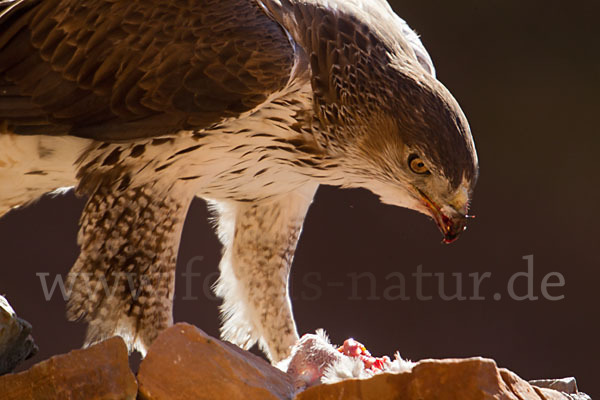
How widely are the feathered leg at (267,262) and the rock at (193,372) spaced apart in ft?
3.74

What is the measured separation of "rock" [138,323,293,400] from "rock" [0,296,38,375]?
1.22 feet

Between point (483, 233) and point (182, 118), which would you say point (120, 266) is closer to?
point (182, 118)

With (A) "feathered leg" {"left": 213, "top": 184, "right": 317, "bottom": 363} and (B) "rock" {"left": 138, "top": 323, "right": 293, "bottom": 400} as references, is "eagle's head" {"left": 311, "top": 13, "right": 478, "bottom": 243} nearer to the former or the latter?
(A) "feathered leg" {"left": 213, "top": 184, "right": 317, "bottom": 363}

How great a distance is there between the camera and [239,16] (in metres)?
2.28

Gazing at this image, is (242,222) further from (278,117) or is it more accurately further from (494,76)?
(494,76)

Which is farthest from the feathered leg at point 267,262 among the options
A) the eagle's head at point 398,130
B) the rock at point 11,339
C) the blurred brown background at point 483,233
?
the blurred brown background at point 483,233

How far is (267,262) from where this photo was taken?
9.60 ft

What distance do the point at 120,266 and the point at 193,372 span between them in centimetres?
A: 76

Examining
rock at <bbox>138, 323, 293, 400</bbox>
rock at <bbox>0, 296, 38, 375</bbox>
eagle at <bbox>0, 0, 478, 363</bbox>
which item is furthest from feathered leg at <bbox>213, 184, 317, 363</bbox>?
rock at <bbox>138, 323, 293, 400</bbox>

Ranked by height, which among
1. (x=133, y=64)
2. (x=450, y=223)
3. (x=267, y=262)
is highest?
(x=133, y=64)

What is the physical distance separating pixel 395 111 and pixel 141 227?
2.44 feet

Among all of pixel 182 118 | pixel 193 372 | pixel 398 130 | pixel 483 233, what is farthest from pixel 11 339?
pixel 483 233

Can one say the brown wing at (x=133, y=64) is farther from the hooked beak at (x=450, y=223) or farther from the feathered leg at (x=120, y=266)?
the hooked beak at (x=450, y=223)

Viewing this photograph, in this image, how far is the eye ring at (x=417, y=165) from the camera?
227 cm
